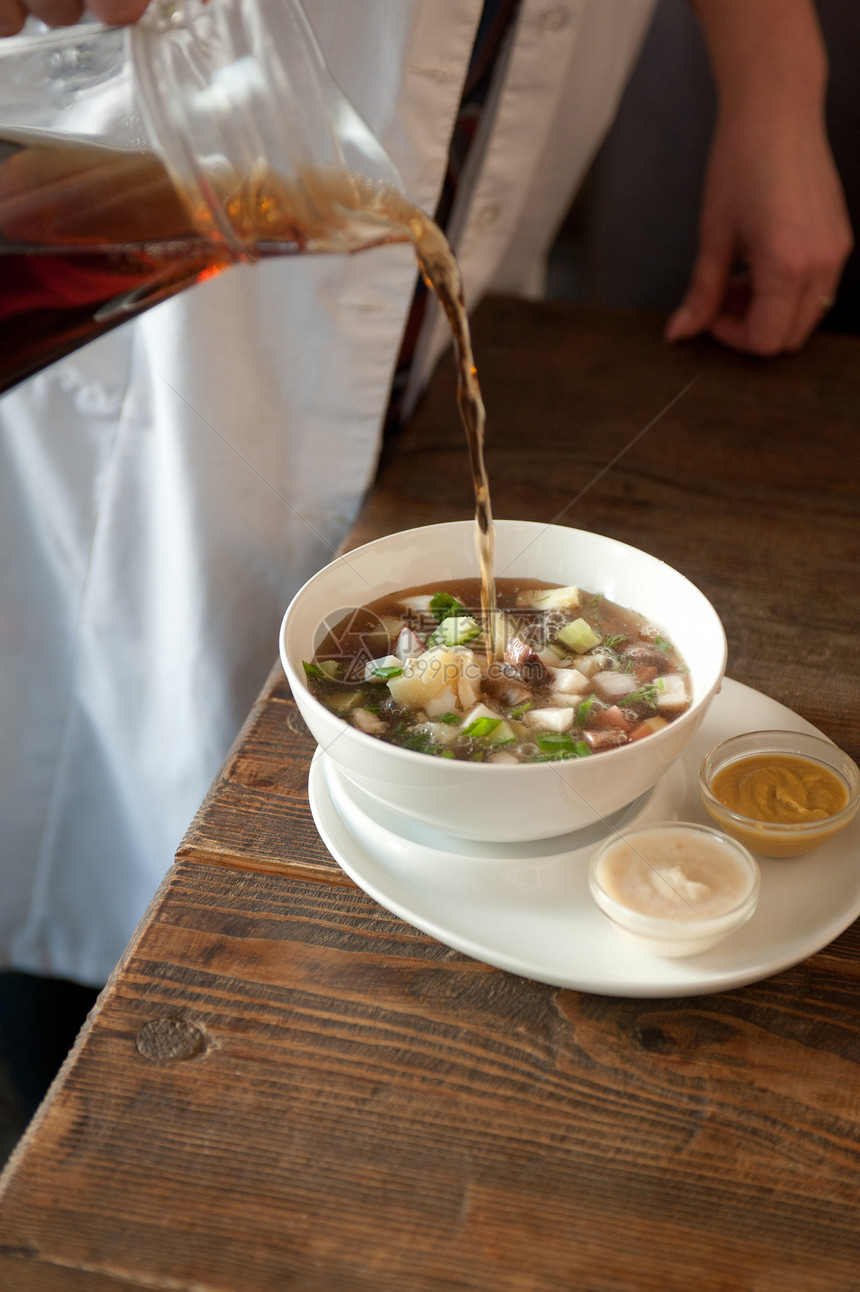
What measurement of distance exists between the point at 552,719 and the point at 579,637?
0.50 ft

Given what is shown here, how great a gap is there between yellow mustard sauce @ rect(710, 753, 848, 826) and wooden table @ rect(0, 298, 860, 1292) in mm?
128

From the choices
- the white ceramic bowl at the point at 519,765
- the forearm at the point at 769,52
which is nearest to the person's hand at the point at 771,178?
the forearm at the point at 769,52

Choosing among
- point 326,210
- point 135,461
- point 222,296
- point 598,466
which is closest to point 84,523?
point 135,461

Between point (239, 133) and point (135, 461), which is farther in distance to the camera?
point (135, 461)

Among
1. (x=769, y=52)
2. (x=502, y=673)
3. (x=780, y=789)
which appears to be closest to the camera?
(x=780, y=789)

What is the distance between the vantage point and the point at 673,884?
915 millimetres

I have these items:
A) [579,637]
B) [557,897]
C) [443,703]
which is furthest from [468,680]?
[557,897]

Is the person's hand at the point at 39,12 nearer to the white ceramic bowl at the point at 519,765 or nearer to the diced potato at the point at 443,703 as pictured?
the white ceramic bowl at the point at 519,765

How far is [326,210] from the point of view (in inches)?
33.9

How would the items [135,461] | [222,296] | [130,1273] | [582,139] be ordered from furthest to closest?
[582,139]
[135,461]
[222,296]
[130,1273]

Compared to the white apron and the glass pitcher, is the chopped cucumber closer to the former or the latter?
the glass pitcher

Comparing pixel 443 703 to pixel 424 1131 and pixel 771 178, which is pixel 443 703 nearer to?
pixel 424 1131

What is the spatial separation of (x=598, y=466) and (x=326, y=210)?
101 cm

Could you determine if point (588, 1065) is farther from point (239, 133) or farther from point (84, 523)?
point (84, 523)
